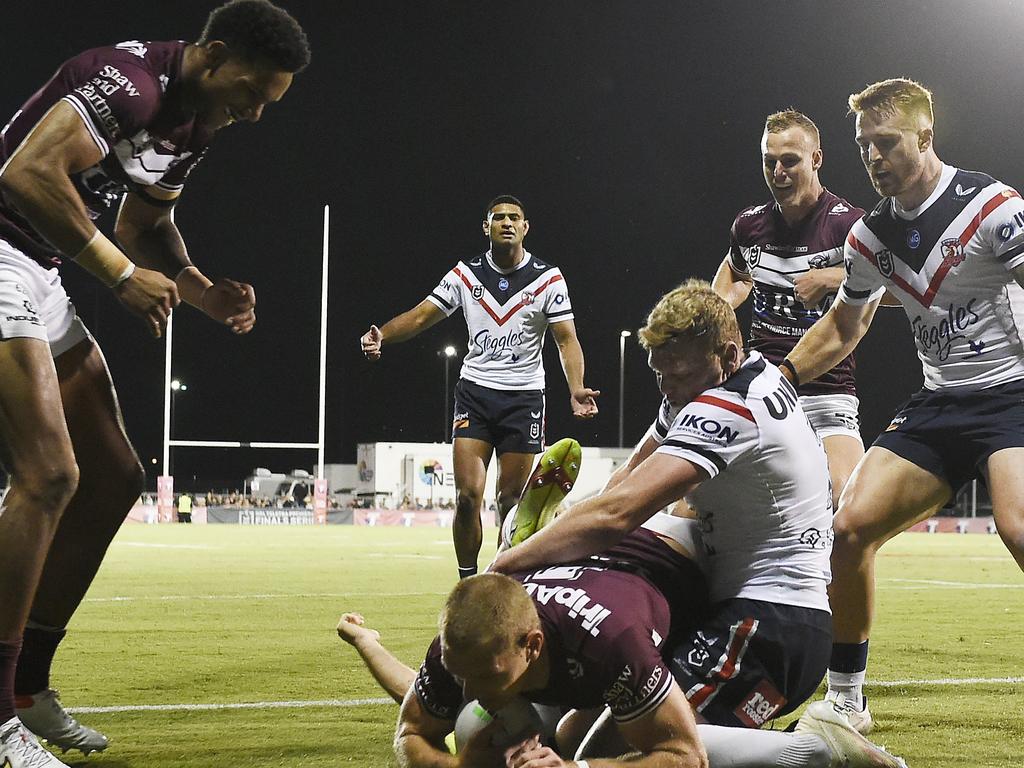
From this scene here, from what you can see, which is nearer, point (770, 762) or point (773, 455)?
point (770, 762)

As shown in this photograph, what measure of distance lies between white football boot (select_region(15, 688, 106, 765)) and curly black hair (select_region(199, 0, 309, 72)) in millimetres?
2287

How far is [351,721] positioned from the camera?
4.74m

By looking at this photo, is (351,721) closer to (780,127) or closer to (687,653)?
(687,653)

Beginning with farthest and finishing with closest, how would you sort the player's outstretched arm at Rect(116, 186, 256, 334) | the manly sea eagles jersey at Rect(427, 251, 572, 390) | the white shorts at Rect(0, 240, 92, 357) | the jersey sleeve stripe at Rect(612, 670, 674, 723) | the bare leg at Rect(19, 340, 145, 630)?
1. the manly sea eagles jersey at Rect(427, 251, 572, 390)
2. the player's outstretched arm at Rect(116, 186, 256, 334)
3. the bare leg at Rect(19, 340, 145, 630)
4. the white shorts at Rect(0, 240, 92, 357)
5. the jersey sleeve stripe at Rect(612, 670, 674, 723)

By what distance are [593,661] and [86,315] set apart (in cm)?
7226

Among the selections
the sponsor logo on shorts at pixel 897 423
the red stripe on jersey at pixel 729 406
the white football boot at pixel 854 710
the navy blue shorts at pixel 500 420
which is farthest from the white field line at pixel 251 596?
the red stripe on jersey at pixel 729 406

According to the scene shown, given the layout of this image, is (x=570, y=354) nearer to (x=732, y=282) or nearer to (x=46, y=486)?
(x=732, y=282)

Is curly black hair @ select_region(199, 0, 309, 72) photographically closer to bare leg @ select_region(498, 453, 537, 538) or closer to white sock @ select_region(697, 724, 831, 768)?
white sock @ select_region(697, 724, 831, 768)

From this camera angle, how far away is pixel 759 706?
148 inches

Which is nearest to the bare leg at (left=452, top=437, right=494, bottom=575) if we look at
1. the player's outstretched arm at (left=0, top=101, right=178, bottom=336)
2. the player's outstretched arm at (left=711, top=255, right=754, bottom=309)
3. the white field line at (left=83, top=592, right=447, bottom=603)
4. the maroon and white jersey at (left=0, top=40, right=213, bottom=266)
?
the white field line at (left=83, top=592, right=447, bottom=603)

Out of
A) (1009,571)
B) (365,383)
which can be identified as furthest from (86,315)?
(1009,571)

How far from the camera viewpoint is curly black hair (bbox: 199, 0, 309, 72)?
4.13m

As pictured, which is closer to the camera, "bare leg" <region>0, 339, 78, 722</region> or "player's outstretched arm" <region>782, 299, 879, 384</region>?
"bare leg" <region>0, 339, 78, 722</region>

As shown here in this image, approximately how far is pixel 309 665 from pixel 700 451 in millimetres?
3387
